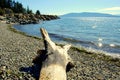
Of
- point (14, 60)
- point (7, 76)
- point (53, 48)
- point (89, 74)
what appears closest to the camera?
point (7, 76)

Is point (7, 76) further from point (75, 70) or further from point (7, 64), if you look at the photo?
point (75, 70)

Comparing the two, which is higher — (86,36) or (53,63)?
(53,63)

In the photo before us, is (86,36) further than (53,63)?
Yes

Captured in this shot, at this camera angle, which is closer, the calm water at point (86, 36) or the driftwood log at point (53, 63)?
the driftwood log at point (53, 63)

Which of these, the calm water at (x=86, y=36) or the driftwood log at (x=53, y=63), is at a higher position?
the driftwood log at (x=53, y=63)

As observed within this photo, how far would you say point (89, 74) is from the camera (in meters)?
14.3

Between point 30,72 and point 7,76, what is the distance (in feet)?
5.33

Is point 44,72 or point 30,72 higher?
point 44,72

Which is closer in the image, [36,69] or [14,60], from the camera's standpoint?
[36,69]

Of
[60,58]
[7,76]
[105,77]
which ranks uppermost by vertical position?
[60,58]

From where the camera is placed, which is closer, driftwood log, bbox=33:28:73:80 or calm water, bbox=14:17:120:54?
driftwood log, bbox=33:28:73:80

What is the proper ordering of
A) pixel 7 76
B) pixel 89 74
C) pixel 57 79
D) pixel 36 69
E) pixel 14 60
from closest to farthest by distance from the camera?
pixel 57 79 < pixel 7 76 < pixel 36 69 < pixel 89 74 < pixel 14 60

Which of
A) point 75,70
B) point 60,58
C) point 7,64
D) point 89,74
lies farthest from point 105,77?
point 7,64

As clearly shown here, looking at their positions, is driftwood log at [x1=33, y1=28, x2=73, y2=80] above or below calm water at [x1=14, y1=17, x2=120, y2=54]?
above
